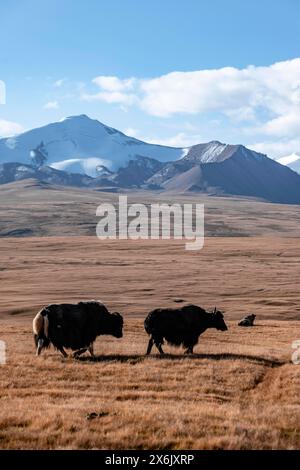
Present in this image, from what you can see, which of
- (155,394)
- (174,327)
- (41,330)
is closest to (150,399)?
(155,394)

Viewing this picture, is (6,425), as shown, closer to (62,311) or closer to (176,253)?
(62,311)

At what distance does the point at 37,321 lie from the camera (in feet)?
70.2

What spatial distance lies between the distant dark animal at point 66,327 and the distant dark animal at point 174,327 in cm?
217

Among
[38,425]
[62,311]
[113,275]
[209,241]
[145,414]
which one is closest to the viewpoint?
[38,425]

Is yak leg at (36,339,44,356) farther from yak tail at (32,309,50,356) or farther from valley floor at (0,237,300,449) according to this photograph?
valley floor at (0,237,300,449)

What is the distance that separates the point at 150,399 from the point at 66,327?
694 cm

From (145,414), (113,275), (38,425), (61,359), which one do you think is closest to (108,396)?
(145,414)

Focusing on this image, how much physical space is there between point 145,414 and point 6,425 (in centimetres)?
292

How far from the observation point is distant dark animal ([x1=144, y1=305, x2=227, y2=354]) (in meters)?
22.6

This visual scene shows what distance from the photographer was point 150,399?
15.2 meters

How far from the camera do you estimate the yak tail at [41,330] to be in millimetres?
21188

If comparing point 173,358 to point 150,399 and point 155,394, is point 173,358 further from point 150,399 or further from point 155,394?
point 150,399

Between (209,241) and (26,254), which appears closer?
(26,254)

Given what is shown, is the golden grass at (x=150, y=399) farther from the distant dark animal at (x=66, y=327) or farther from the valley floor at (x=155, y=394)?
the distant dark animal at (x=66, y=327)
